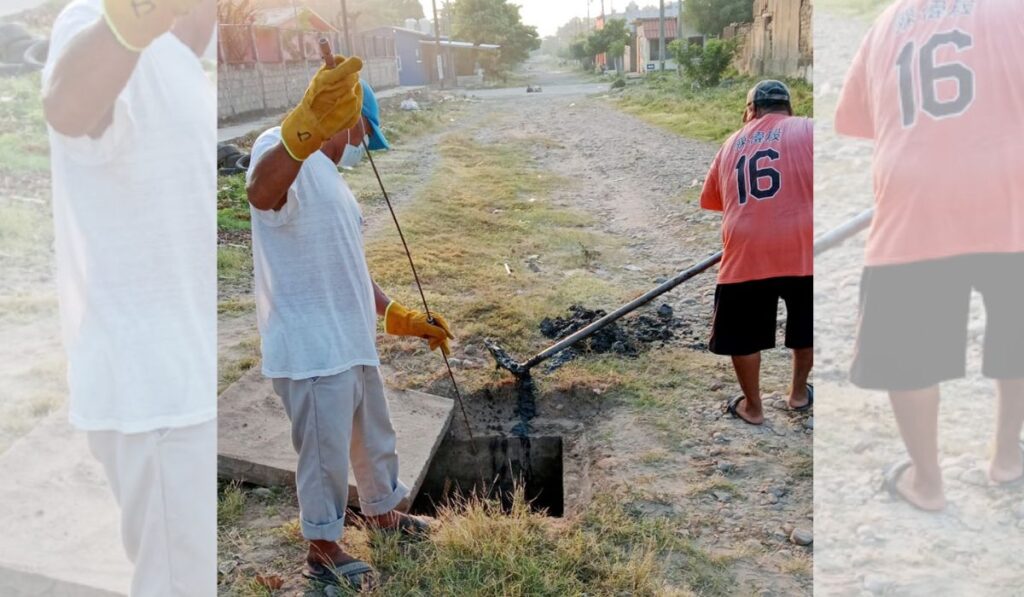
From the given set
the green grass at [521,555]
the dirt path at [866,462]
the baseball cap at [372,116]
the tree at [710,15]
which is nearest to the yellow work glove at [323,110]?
the baseball cap at [372,116]

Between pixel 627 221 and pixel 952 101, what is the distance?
6.23 metres

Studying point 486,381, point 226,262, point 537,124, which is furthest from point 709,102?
point 486,381

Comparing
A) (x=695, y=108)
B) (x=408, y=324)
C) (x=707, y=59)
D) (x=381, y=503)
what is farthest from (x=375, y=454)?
(x=695, y=108)

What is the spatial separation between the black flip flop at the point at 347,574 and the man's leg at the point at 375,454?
0.65 ft

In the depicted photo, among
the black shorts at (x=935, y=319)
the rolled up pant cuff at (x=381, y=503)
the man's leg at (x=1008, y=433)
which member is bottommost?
the rolled up pant cuff at (x=381, y=503)

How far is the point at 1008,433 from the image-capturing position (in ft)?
5.67

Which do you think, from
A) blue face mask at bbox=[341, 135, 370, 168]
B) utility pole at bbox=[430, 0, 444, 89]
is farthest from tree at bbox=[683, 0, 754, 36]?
utility pole at bbox=[430, 0, 444, 89]

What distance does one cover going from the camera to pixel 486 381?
3928mm

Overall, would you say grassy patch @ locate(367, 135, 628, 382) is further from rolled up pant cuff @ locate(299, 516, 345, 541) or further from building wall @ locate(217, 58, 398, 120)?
building wall @ locate(217, 58, 398, 120)

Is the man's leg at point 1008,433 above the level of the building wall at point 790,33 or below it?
below

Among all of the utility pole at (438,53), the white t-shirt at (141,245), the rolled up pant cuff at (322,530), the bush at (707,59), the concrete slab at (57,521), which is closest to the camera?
the white t-shirt at (141,245)

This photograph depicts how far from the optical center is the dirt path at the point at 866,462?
170 centimetres

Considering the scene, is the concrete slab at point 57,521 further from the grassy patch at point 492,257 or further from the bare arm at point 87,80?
the grassy patch at point 492,257

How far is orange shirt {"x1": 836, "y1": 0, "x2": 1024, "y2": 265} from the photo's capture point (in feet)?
4.84
